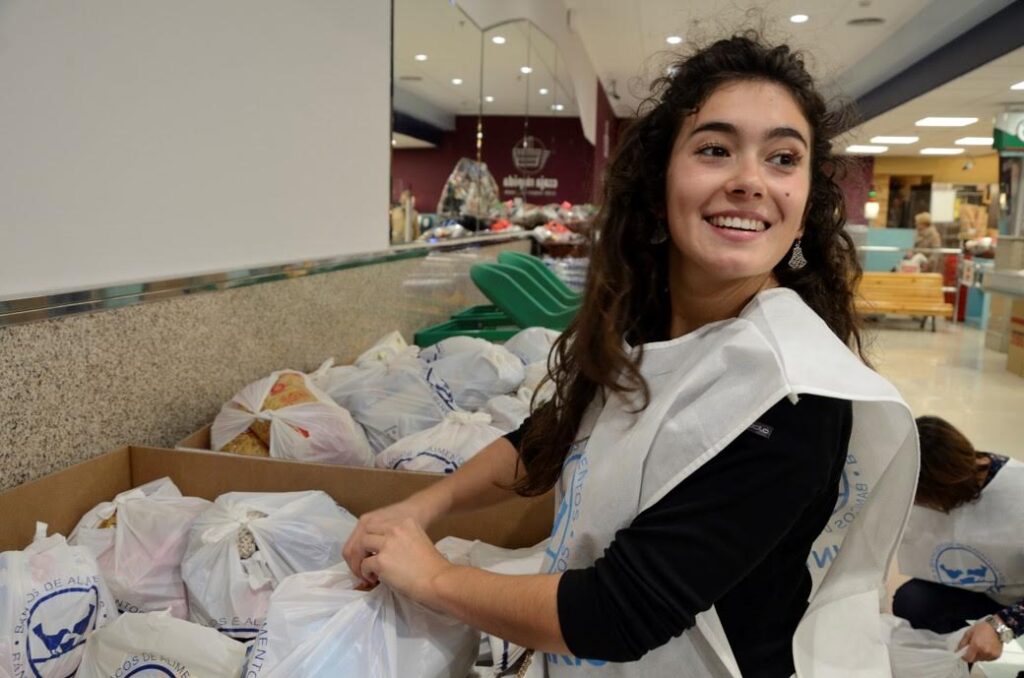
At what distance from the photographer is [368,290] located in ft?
10.6

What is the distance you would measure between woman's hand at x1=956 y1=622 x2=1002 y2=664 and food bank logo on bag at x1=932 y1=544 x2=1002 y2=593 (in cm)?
41

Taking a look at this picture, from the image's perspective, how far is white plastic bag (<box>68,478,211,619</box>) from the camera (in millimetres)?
1366

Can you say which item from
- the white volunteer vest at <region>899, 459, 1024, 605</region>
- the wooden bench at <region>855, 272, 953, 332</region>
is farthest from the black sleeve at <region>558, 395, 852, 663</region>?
the wooden bench at <region>855, 272, 953, 332</region>

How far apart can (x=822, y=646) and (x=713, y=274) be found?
1.66 feet

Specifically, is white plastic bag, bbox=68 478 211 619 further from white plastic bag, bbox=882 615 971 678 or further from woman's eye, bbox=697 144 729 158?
white plastic bag, bbox=882 615 971 678

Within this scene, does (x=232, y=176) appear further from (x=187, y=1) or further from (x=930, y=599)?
(x=930, y=599)

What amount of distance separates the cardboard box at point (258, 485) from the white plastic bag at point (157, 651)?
0.41 meters

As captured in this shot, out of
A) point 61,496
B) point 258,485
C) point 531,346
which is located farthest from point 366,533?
point 531,346

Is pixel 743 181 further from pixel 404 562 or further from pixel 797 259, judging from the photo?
pixel 404 562

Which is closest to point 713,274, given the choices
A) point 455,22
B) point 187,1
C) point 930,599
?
point 187,1

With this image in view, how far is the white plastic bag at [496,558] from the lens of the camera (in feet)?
4.30

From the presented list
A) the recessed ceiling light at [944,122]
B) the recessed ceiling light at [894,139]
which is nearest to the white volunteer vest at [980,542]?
the recessed ceiling light at [944,122]

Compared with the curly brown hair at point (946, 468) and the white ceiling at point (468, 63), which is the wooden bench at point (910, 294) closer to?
the white ceiling at point (468, 63)

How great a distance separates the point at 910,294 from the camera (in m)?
13.3
